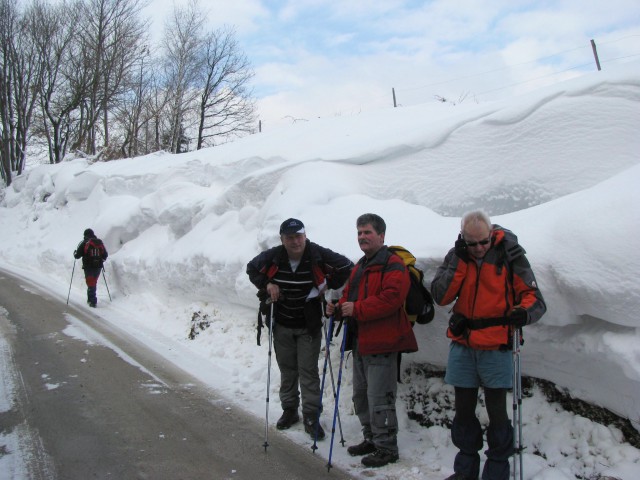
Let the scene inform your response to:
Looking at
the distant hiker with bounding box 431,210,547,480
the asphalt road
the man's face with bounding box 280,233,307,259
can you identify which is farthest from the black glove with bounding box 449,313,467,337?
the man's face with bounding box 280,233,307,259

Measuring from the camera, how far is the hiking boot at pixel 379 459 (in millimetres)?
3818

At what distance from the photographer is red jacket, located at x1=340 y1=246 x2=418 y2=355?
374 cm

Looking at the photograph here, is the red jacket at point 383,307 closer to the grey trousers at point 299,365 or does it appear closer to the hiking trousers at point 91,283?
the grey trousers at point 299,365

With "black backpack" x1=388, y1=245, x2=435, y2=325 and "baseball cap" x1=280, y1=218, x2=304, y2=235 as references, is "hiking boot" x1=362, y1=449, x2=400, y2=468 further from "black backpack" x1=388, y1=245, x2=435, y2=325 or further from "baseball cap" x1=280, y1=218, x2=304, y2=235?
"baseball cap" x1=280, y1=218, x2=304, y2=235

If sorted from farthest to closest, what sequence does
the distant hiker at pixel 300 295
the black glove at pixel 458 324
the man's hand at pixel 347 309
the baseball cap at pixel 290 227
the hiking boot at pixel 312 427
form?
the distant hiker at pixel 300 295
the baseball cap at pixel 290 227
the hiking boot at pixel 312 427
the man's hand at pixel 347 309
the black glove at pixel 458 324

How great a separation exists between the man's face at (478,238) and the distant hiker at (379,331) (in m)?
0.63

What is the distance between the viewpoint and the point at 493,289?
10.9 feet

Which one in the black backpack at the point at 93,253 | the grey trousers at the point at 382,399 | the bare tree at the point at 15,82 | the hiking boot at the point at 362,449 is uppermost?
the bare tree at the point at 15,82

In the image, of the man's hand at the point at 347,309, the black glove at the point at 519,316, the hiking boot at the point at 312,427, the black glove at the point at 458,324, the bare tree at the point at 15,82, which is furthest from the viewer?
the bare tree at the point at 15,82

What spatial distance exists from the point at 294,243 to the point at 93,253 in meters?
7.81

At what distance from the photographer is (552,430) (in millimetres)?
3693

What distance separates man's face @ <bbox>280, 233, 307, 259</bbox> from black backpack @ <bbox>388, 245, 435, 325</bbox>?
88 cm

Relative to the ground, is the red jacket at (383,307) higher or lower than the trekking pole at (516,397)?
higher

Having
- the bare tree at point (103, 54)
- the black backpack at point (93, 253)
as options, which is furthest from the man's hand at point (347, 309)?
the bare tree at point (103, 54)
